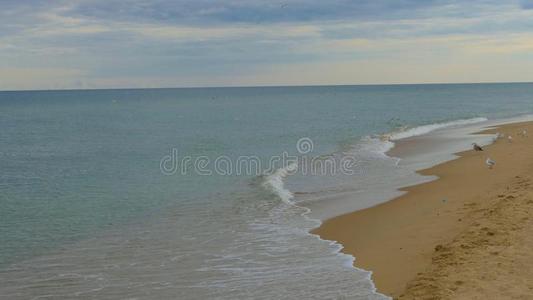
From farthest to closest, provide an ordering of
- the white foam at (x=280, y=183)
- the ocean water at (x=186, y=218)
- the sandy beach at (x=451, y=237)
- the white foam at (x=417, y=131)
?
the white foam at (x=417, y=131) → the white foam at (x=280, y=183) → the ocean water at (x=186, y=218) → the sandy beach at (x=451, y=237)

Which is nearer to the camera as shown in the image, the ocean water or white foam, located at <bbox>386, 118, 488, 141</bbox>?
the ocean water

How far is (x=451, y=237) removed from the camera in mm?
10938

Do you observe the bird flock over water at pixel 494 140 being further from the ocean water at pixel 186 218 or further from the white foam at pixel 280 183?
the white foam at pixel 280 183

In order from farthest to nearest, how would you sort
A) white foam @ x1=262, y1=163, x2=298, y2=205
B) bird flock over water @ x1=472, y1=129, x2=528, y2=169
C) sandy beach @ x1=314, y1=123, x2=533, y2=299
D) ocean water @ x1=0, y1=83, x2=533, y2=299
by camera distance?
bird flock over water @ x1=472, y1=129, x2=528, y2=169
white foam @ x1=262, y1=163, x2=298, y2=205
ocean water @ x1=0, y1=83, x2=533, y2=299
sandy beach @ x1=314, y1=123, x2=533, y2=299

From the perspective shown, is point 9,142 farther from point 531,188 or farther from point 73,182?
point 531,188

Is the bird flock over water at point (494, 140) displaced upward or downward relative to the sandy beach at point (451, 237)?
upward

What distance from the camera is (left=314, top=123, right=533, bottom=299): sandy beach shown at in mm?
8141

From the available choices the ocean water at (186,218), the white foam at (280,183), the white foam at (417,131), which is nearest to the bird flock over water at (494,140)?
the ocean water at (186,218)

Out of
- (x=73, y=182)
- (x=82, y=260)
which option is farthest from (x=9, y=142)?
(x=82, y=260)

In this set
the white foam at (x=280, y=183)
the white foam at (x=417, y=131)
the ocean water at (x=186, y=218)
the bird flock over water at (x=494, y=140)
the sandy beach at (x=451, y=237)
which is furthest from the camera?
the white foam at (x=417, y=131)

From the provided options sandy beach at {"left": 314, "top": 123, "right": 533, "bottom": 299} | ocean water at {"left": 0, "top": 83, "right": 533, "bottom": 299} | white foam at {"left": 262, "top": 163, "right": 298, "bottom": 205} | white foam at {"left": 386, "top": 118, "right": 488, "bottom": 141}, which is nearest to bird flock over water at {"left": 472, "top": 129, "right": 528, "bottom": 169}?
ocean water at {"left": 0, "top": 83, "right": 533, "bottom": 299}

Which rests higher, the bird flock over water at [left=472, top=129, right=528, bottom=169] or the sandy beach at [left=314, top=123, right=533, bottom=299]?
the bird flock over water at [left=472, top=129, right=528, bottom=169]

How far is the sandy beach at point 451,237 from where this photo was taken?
8141 mm

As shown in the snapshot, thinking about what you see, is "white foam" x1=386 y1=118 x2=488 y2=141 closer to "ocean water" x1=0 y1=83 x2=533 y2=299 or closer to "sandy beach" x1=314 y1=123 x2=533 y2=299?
"ocean water" x1=0 y1=83 x2=533 y2=299
